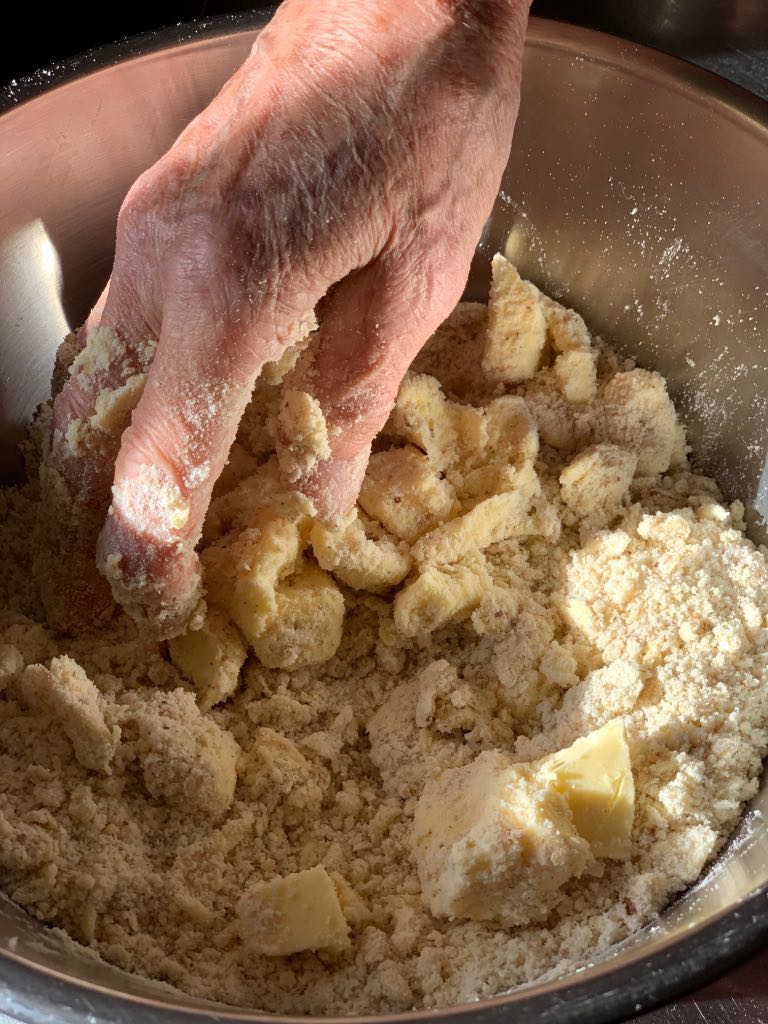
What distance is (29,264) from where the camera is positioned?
1314 millimetres

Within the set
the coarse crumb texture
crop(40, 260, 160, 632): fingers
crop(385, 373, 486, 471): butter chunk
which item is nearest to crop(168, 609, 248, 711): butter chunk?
the coarse crumb texture

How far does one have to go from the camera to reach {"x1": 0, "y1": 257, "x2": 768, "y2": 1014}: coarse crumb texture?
37.6 inches

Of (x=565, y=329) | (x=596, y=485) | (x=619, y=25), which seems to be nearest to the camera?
(x=596, y=485)

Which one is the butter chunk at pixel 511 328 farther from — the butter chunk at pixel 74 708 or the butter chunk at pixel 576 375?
the butter chunk at pixel 74 708

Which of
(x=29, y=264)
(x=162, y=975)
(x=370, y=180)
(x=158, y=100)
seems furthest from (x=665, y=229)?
(x=162, y=975)

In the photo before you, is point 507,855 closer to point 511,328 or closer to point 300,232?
point 300,232

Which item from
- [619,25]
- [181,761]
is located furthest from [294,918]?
[619,25]

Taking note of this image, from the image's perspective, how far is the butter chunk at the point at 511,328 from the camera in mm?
1366

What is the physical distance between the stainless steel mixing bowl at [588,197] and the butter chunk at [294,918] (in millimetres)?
681

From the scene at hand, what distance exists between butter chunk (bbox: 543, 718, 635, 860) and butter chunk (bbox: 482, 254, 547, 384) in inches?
22.6

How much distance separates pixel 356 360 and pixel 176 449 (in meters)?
0.22

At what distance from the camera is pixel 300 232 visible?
92cm

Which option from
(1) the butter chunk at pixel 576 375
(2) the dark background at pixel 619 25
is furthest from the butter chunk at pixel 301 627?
(2) the dark background at pixel 619 25

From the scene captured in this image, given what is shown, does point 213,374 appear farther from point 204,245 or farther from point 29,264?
point 29,264
